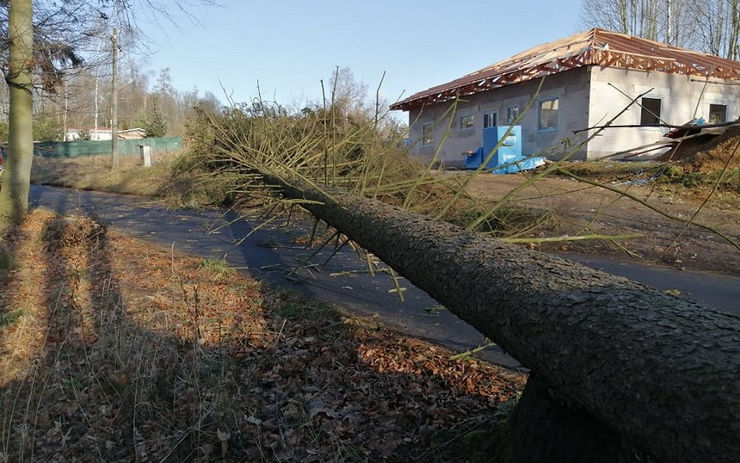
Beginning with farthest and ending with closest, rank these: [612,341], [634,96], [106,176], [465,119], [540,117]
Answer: [106,176] < [465,119] < [540,117] < [634,96] < [612,341]

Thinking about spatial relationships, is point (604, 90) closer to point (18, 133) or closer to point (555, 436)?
point (18, 133)

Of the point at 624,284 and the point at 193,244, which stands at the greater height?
the point at 624,284

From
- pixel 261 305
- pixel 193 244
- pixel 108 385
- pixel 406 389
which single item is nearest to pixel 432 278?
pixel 406 389

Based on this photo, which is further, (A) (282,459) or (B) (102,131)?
(B) (102,131)

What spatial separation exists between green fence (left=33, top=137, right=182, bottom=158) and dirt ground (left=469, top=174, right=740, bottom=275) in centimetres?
3245

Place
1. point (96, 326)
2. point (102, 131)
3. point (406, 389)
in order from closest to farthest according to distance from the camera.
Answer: point (406, 389), point (96, 326), point (102, 131)

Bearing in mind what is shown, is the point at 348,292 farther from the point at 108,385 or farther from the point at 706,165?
the point at 706,165

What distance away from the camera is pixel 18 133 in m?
9.96

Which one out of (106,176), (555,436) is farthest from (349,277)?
(106,176)

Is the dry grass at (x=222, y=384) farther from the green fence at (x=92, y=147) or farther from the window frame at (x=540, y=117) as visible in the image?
the green fence at (x=92, y=147)

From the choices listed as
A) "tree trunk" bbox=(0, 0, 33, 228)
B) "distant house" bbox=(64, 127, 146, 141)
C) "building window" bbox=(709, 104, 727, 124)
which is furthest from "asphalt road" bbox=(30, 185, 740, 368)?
"distant house" bbox=(64, 127, 146, 141)

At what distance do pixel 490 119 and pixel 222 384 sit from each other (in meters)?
18.7

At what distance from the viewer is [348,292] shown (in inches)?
239

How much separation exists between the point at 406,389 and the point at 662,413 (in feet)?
7.80
